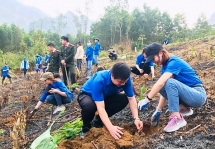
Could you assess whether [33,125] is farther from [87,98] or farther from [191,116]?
[191,116]

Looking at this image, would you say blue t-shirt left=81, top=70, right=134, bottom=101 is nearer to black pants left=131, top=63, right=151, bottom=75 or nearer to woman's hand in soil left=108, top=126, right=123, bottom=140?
woman's hand in soil left=108, top=126, right=123, bottom=140

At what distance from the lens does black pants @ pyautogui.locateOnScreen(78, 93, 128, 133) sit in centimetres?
292

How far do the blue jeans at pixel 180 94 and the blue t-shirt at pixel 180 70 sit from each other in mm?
102

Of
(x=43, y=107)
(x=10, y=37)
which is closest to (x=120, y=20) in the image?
(x=10, y=37)

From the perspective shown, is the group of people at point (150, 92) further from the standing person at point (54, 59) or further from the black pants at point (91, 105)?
the standing person at point (54, 59)

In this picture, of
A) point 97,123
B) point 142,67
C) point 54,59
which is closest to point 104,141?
point 97,123

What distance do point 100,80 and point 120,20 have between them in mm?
30218

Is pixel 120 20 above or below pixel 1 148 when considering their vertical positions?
above

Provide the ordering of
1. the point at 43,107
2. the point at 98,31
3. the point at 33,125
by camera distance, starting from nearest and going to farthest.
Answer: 1. the point at 33,125
2. the point at 43,107
3. the point at 98,31

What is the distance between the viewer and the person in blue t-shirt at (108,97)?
2617mm

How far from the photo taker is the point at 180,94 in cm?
273

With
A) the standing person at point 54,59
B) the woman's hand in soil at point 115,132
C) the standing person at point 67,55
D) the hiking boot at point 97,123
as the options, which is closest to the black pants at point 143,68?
the standing person at point 67,55

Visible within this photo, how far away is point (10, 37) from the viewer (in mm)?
32125

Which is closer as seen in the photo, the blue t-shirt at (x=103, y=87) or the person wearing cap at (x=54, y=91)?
the blue t-shirt at (x=103, y=87)
